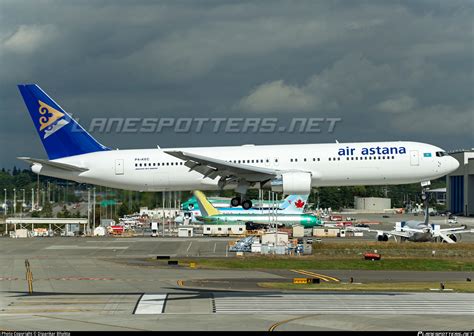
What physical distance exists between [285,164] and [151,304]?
27.9 m

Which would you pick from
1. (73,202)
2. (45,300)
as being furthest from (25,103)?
(45,300)

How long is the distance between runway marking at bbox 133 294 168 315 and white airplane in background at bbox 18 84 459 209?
20.0 metres

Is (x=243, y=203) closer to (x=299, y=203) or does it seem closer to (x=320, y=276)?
(x=320, y=276)

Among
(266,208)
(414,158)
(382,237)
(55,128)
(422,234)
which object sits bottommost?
(382,237)

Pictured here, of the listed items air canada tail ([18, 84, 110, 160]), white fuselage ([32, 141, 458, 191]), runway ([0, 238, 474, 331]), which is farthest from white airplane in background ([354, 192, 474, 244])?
air canada tail ([18, 84, 110, 160])

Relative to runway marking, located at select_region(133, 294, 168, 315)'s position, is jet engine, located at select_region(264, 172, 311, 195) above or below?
above

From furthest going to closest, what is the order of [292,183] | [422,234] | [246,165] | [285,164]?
[422,234]
[285,164]
[246,165]
[292,183]

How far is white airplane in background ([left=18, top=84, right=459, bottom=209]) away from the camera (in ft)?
216

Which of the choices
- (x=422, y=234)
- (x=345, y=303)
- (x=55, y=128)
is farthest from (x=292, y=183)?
(x=422, y=234)

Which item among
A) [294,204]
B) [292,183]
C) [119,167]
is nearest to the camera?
[292,183]

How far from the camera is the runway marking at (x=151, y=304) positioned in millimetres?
39719

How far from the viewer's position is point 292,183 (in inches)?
2557

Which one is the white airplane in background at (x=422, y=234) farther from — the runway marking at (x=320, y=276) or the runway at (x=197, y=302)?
the runway marking at (x=320, y=276)

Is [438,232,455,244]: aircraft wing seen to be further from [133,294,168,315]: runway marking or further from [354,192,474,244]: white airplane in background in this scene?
[133,294,168,315]: runway marking
